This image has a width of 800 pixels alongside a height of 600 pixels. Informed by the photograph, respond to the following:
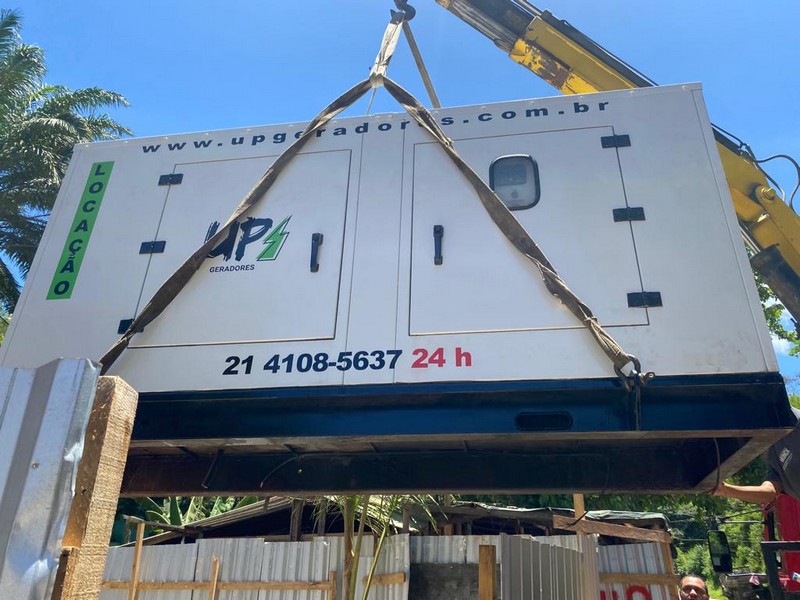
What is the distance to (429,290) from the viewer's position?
10.00ft

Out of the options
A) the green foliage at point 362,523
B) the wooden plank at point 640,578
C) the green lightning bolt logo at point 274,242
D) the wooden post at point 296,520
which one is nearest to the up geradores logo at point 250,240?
the green lightning bolt logo at point 274,242

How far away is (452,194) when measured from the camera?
10.8 ft

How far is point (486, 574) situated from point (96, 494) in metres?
3.48

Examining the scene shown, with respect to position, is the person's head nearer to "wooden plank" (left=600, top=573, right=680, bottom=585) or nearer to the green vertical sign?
"wooden plank" (left=600, top=573, right=680, bottom=585)

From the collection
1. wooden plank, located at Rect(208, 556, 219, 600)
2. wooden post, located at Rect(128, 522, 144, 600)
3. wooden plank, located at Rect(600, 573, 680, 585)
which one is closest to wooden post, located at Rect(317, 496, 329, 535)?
wooden plank, located at Rect(208, 556, 219, 600)

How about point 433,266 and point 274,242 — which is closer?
point 433,266

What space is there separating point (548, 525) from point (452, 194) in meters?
9.45

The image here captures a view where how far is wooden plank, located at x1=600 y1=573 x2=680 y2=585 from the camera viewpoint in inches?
323

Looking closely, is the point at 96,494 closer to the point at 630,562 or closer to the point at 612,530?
the point at 612,530

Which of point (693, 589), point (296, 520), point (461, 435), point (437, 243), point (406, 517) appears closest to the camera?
point (461, 435)

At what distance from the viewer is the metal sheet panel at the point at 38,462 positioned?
1.58 m

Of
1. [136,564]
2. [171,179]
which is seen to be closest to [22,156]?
[136,564]

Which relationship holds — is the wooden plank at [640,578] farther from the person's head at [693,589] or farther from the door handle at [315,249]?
the door handle at [315,249]

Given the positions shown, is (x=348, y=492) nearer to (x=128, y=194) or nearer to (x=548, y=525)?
(x=128, y=194)
